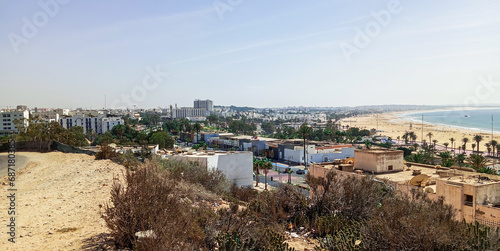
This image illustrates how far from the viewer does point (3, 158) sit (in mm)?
19156

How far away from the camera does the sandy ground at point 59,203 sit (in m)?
7.11

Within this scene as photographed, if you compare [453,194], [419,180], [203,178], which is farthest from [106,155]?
[453,194]

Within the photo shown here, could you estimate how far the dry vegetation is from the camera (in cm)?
640

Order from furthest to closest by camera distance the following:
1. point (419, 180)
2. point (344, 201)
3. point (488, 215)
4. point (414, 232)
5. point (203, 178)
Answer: point (203, 178), point (419, 180), point (488, 215), point (344, 201), point (414, 232)

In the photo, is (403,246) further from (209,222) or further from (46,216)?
(46,216)

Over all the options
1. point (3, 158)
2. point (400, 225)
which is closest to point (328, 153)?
point (3, 158)

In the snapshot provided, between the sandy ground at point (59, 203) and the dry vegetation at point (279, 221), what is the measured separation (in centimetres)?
116

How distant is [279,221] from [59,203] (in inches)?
263

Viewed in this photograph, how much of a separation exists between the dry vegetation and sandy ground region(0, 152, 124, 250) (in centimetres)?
116

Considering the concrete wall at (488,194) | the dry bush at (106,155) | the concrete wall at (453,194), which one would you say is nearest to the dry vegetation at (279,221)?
the concrete wall at (453,194)

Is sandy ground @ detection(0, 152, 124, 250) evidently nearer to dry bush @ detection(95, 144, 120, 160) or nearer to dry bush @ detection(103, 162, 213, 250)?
dry bush @ detection(95, 144, 120, 160)

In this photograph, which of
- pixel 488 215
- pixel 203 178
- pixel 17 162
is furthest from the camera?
pixel 203 178

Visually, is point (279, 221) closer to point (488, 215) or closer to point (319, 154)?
point (488, 215)

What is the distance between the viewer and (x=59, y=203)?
10328 mm
